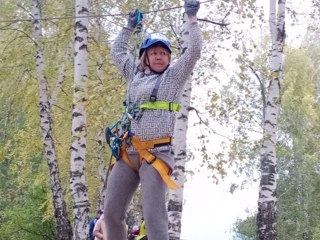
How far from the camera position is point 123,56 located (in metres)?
3.74

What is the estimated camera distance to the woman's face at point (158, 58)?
3.46 metres

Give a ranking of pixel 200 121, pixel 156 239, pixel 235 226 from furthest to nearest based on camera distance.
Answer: pixel 235 226 < pixel 200 121 < pixel 156 239

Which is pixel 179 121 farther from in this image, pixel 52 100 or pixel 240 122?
pixel 52 100

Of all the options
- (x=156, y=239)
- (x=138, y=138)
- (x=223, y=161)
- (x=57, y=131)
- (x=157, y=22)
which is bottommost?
(x=156, y=239)

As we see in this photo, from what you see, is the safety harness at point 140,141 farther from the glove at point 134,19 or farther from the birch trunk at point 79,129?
the birch trunk at point 79,129

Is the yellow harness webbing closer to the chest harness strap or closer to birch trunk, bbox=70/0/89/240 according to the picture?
the chest harness strap

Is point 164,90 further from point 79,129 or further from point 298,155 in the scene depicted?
point 298,155

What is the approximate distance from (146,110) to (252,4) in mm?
5963

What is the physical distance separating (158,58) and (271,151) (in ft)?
24.1

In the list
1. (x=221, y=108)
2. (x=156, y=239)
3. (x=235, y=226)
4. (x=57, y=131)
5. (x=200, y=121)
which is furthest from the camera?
(x=235, y=226)

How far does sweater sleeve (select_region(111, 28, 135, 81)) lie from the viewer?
12.1 ft

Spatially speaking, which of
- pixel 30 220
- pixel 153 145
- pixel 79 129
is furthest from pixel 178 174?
pixel 30 220

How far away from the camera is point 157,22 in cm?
1266

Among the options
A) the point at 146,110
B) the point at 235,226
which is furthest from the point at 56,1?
the point at 235,226
